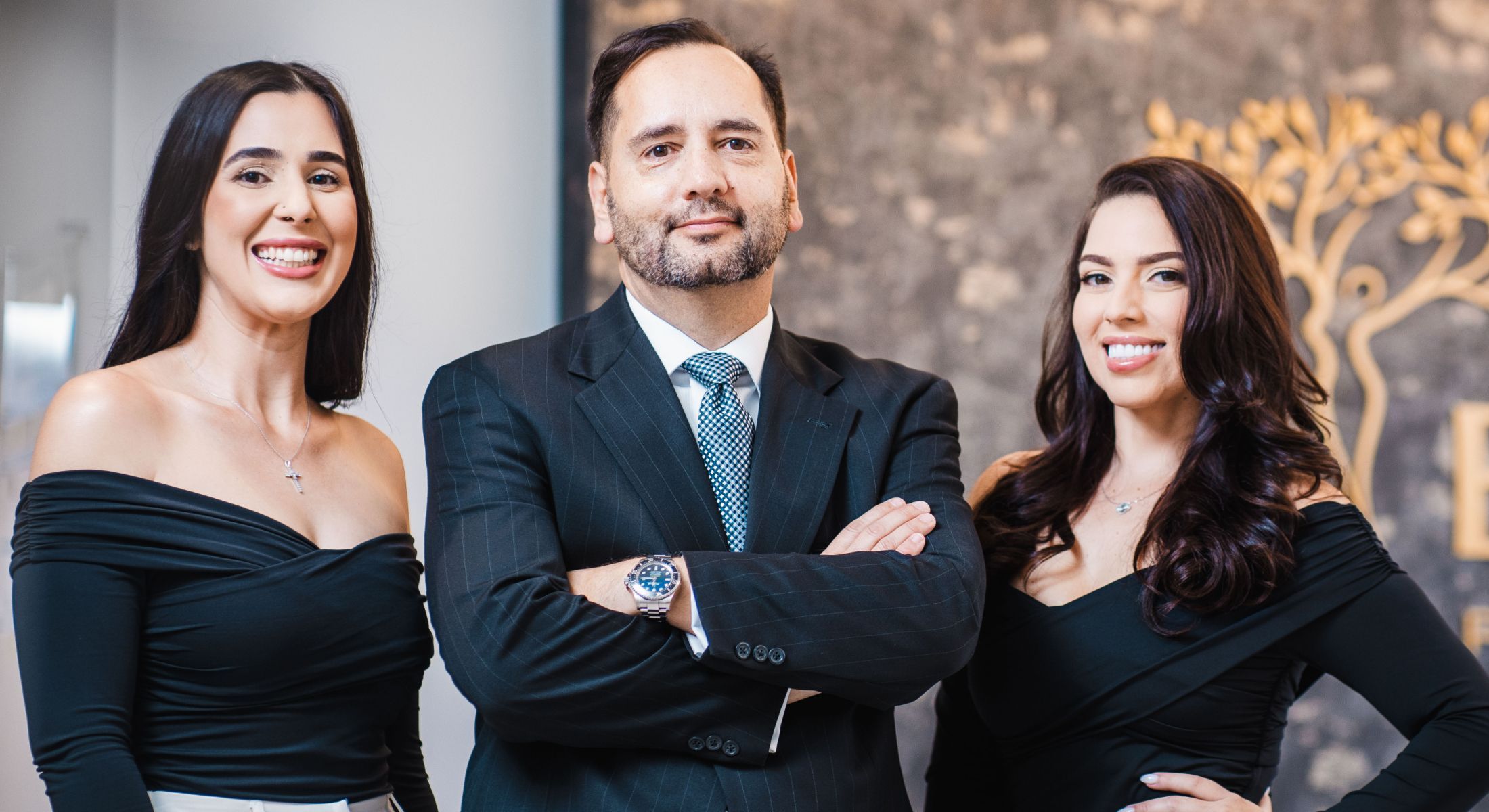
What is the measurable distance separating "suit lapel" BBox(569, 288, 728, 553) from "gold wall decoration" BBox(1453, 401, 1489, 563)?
3.13 m

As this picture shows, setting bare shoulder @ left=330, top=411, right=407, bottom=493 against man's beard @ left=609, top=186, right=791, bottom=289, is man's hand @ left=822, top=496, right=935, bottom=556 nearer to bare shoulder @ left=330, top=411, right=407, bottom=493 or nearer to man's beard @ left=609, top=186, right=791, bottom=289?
Answer: man's beard @ left=609, top=186, right=791, bottom=289

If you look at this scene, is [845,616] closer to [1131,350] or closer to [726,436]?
[726,436]

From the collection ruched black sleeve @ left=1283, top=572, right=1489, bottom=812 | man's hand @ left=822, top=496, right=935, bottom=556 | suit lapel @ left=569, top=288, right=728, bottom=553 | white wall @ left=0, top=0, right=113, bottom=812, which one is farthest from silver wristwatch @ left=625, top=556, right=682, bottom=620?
white wall @ left=0, top=0, right=113, bottom=812

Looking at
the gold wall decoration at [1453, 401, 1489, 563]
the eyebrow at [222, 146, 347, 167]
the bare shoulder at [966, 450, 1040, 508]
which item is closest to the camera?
the eyebrow at [222, 146, 347, 167]

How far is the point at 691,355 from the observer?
1955 millimetres

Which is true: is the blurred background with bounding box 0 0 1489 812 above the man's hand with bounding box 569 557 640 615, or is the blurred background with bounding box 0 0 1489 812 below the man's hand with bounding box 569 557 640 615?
above

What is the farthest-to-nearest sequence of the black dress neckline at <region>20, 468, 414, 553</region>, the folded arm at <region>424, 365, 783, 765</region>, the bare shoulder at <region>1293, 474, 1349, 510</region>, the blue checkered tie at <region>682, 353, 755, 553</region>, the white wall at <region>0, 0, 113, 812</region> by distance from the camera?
the white wall at <region>0, 0, 113, 812</region> → the bare shoulder at <region>1293, 474, 1349, 510</region> → the blue checkered tie at <region>682, 353, 755, 553</region> → the black dress neckline at <region>20, 468, 414, 553</region> → the folded arm at <region>424, 365, 783, 765</region>

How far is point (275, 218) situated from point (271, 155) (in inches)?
4.4

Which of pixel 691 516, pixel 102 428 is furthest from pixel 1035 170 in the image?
pixel 102 428

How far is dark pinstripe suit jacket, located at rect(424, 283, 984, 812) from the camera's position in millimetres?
1623

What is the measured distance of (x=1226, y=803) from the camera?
6.44ft

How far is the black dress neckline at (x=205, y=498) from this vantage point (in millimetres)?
1734

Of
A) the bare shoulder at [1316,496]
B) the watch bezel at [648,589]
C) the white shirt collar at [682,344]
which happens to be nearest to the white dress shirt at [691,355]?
the white shirt collar at [682,344]

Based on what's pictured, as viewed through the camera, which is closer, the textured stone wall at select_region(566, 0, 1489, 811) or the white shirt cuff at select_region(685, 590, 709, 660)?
the white shirt cuff at select_region(685, 590, 709, 660)
